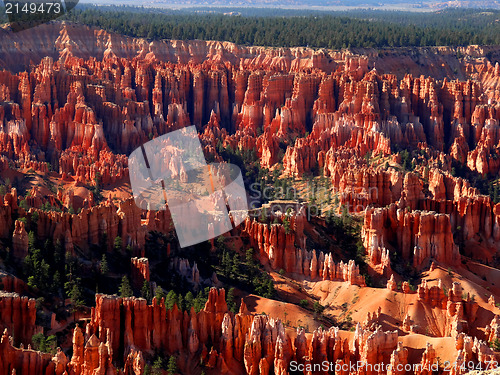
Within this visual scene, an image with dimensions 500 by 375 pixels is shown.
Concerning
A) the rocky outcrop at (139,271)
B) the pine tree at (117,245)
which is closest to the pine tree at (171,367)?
the rocky outcrop at (139,271)

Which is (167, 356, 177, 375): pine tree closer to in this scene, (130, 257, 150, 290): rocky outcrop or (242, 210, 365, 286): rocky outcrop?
(130, 257, 150, 290): rocky outcrop

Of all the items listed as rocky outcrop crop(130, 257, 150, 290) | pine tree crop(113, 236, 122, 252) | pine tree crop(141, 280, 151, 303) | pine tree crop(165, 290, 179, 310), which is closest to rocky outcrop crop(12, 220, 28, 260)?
pine tree crop(113, 236, 122, 252)

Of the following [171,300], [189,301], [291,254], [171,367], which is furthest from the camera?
[291,254]

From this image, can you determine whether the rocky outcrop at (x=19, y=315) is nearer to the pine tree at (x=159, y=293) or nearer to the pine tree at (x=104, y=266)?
the pine tree at (x=159, y=293)

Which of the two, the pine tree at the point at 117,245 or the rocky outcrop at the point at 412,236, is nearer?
the pine tree at the point at 117,245

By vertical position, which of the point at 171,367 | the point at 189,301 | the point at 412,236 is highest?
the point at 189,301

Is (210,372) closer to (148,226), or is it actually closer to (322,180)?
(148,226)

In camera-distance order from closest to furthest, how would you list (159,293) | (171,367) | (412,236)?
(171,367) → (159,293) → (412,236)

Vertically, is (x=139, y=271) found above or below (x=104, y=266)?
below

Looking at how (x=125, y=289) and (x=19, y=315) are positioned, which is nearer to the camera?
(x=19, y=315)

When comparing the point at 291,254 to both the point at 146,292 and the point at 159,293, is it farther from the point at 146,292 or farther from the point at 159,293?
the point at 159,293

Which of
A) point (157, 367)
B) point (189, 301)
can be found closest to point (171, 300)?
point (189, 301)

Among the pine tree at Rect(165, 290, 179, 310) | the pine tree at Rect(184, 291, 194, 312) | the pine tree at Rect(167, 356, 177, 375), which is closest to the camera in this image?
the pine tree at Rect(167, 356, 177, 375)

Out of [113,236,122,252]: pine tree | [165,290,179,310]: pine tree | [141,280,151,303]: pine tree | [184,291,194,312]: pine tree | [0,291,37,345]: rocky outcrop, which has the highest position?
[0,291,37,345]: rocky outcrop
